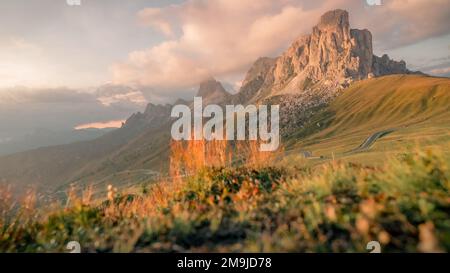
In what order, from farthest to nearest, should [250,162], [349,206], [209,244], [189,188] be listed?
[250,162]
[189,188]
[349,206]
[209,244]

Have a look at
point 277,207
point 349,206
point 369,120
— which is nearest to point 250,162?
point 277,207

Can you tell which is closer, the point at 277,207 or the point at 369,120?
the point at 277,207

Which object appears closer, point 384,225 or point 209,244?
point 384,225

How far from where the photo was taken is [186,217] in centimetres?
547

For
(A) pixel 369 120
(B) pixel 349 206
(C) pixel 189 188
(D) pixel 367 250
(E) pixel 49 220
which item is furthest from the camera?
(A) pixel 369 120

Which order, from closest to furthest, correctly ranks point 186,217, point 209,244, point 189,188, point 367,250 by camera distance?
point 367,250 < point 209,244 < point 186,217 < point 189,188

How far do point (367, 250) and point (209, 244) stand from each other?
1921mm

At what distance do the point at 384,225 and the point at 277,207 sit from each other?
1715mm

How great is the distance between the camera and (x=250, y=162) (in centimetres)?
986
